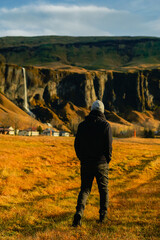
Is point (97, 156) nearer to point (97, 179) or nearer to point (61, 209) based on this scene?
point (97, 179)

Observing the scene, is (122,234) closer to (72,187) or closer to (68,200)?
(68,200)

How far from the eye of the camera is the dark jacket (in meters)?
7.86

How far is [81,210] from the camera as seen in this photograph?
7359mm

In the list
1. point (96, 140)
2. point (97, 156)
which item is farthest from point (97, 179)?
point (96, 140)

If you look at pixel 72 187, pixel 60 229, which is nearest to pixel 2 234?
pixel 60 229

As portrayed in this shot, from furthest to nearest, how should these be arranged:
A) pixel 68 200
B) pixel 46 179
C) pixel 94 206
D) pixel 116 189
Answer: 1. pixel 46 179
2. pixel 116 189
3. pixel 68 200
4. pixel 94 206

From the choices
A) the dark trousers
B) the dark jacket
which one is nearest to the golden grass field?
the dark trousers

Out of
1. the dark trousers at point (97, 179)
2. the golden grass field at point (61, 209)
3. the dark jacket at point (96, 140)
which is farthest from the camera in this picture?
the dark jacket at point (96, 140)

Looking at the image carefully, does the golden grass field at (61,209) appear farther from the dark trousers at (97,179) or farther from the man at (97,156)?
the man at (97,156)

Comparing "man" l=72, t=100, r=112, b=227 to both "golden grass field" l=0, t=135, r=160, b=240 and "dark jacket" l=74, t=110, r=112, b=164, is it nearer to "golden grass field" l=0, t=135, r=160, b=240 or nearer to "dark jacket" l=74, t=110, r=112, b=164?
"dark jacket" l=74, t=110, r=112, b=164

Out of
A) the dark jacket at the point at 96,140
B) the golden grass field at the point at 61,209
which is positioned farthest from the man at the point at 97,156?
the golden grass field at the point at 61,209

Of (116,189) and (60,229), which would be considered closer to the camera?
(60,229)

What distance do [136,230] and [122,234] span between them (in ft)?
2.11

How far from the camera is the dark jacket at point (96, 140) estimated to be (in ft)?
25.8
